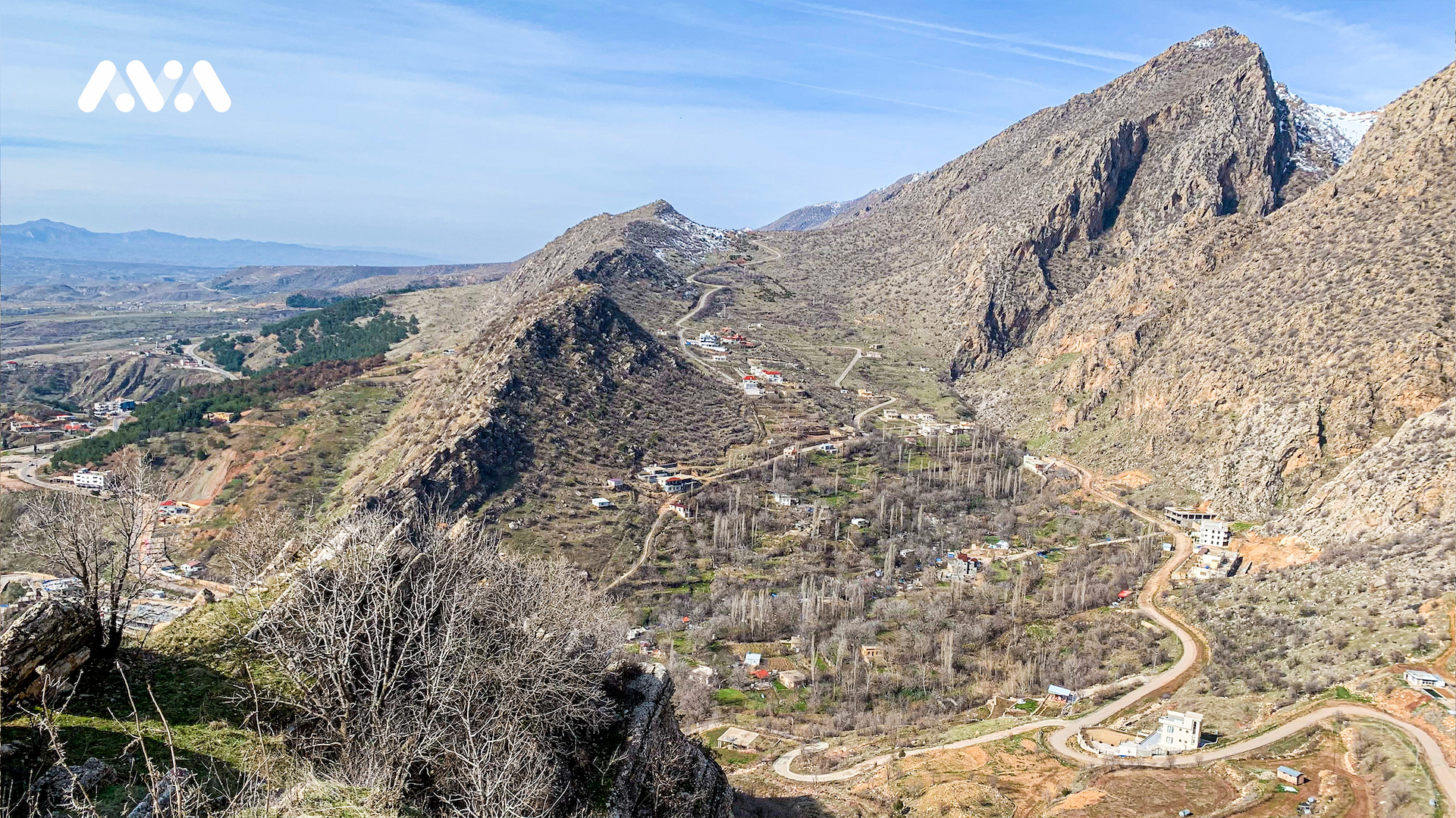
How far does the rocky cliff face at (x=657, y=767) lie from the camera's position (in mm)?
16688

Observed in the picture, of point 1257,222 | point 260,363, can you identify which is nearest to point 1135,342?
point 1257,222

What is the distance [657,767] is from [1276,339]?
6652 centimetres

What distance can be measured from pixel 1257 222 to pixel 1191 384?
89.3 feet

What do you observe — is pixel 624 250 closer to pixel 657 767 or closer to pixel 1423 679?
pixel 1423 679

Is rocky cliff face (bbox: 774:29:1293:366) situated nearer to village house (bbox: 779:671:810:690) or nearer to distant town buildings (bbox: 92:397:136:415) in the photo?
village house (bbox: 779:671:810:690)

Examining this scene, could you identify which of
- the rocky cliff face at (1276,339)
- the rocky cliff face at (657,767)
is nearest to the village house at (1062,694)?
the rocky cliff face at (1276,339)

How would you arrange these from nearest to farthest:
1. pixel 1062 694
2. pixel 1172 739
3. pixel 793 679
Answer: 1. pixel 1172 739
2. pixel 1062 694
3. pixel 793 679

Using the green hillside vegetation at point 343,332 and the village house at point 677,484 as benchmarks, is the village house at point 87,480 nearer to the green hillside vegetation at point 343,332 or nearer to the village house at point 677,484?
the village house at point 677,484

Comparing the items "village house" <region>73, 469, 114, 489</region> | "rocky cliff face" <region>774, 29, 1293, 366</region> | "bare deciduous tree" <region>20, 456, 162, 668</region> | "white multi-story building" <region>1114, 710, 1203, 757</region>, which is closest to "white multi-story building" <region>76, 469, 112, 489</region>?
"village house" <region>73, 469, 114, 489</region>

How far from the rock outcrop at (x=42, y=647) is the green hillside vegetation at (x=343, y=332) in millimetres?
102895

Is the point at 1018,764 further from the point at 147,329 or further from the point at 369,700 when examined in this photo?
the point at 147,329

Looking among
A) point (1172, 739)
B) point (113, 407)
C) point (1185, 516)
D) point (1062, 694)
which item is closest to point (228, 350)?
point (113, 407)

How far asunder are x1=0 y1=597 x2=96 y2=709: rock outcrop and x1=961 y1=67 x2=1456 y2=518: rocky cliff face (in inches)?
2493

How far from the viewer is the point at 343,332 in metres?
128
